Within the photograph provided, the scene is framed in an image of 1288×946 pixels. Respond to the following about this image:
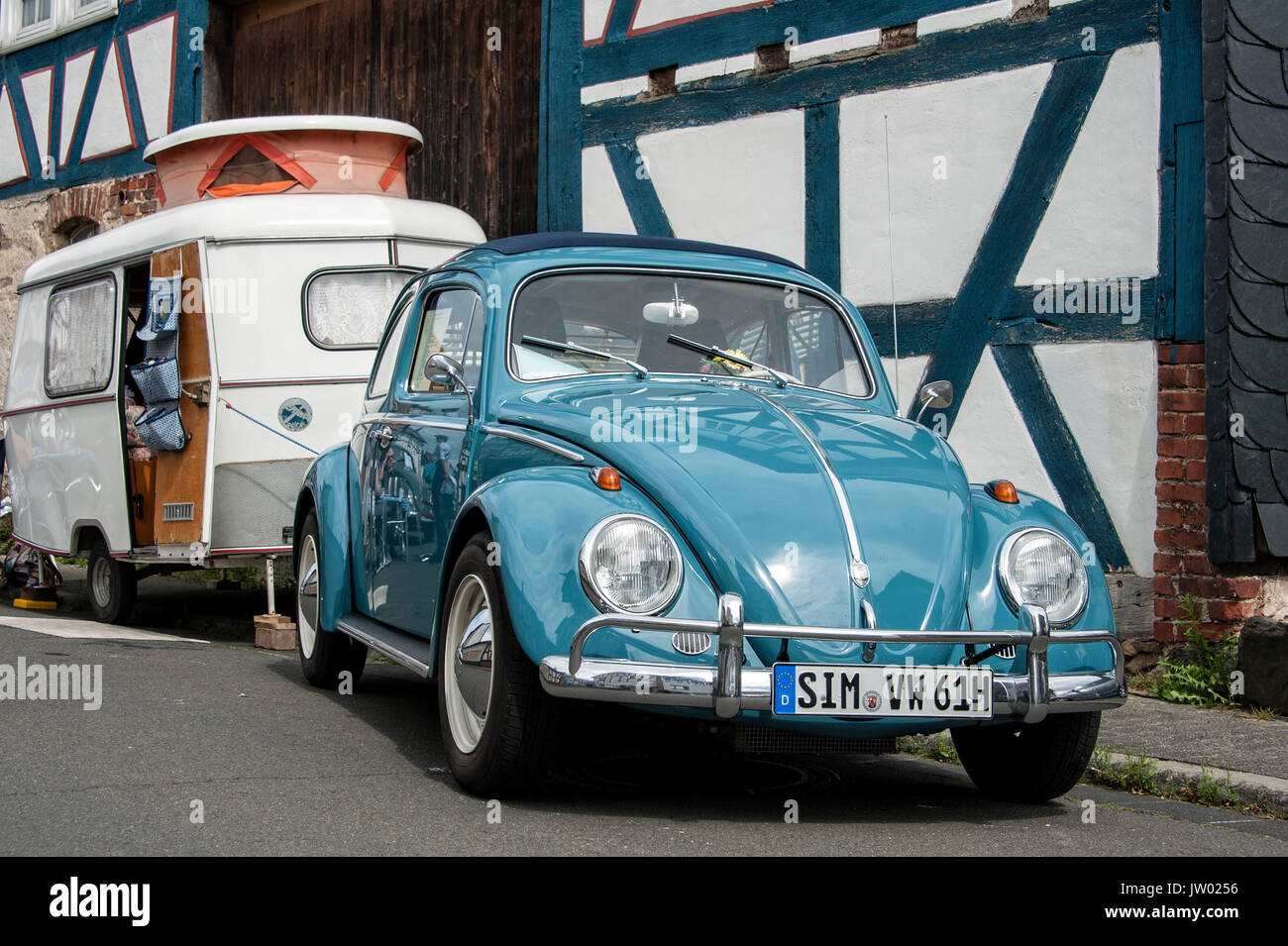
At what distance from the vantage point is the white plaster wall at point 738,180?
368 inches

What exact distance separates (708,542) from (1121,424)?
4.02m

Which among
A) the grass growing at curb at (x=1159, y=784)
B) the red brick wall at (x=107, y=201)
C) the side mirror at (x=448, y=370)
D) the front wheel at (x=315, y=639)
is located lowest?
the grass growing at curb at (x=1159, y=784)

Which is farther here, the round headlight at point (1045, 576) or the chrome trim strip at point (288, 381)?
the chrome trim strip at point (288, 381)

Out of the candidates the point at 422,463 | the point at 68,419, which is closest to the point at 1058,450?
the point at 422,463

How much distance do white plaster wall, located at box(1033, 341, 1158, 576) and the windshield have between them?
2.32m

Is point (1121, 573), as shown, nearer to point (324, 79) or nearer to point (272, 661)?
point (272, 661)

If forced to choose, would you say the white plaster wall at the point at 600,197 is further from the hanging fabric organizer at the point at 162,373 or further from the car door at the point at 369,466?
the car door at the point at 369,466

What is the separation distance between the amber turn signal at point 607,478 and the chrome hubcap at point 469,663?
0.48m

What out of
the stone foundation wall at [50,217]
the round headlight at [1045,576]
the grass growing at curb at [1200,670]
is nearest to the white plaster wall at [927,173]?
the grass growing at curb at [1200,670]

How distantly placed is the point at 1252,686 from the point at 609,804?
349cm

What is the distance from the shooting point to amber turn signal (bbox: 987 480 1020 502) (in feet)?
15.9

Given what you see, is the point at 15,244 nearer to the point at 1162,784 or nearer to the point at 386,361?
the point at 386,361

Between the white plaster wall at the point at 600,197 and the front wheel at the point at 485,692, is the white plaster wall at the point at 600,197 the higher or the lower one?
the higher one
